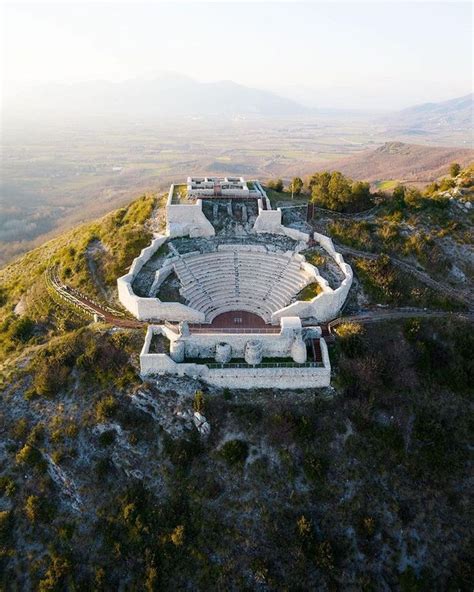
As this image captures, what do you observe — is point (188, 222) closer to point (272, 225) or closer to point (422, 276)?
point (272, 225)

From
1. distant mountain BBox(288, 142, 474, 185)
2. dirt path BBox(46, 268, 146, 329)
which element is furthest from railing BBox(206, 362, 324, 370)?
distant mountain BBox(288, 142, 474, 185)

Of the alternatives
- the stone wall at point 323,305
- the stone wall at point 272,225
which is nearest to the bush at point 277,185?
the stone wall at point 272,225

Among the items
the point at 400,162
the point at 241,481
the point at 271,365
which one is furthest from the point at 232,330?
the point at 400,162

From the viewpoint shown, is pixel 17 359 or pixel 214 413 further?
pixel 17 359

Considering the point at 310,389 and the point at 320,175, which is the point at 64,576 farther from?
the point at 320,175

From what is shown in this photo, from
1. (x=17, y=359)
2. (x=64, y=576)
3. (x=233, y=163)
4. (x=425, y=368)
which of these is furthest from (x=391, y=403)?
(x=233, y=163)

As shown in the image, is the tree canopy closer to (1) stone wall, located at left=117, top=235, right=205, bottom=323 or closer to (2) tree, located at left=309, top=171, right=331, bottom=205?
(2) tree, located at left=309, top=171, right=331, bottom=205

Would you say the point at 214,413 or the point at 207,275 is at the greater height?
the point at 207,275
